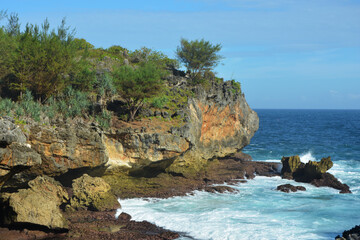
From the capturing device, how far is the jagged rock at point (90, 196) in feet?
73.2

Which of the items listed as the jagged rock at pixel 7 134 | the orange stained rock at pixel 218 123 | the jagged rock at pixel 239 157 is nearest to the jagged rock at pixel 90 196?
the jagged rock at pixel 7 134

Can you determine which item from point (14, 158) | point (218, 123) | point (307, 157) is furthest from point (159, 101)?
point (307, 157)

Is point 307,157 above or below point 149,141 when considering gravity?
below

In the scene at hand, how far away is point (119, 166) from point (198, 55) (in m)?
21.5

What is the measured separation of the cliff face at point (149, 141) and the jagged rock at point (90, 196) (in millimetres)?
1528

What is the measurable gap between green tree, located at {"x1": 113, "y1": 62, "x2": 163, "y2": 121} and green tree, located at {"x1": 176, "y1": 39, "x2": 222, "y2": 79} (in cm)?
1345

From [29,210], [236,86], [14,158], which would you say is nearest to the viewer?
[14,158]

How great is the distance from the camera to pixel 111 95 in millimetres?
31125

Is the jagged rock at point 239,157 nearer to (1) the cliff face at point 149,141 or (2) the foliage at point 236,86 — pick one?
(1) the cliff face at point 149,141

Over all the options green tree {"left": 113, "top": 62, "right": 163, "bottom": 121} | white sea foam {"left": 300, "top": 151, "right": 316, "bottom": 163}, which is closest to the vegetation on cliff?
green tree {"left": 113, "top": 62, "right": 163, "bottom": 121}

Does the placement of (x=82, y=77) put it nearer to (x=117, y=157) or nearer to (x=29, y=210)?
(x=117, y=157)

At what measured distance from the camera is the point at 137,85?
29250 mm

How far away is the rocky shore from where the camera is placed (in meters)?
18.5

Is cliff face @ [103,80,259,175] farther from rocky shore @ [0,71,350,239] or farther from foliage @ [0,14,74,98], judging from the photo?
foliage @ [0,14,74,98]
